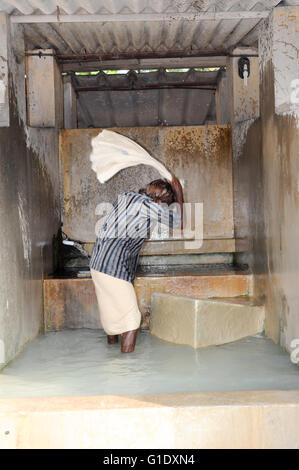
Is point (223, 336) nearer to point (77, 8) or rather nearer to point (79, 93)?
point (77, 8)

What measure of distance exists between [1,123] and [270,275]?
10.4 feet

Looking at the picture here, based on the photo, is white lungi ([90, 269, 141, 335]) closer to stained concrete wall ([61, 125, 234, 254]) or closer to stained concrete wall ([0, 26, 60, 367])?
stained concrete wall ([0, 26, 60, 367])

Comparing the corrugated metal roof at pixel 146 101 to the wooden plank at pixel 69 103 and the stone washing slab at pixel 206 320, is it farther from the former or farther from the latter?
the stone washing slab at pixel 206 320

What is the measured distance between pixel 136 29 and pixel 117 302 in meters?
3.42

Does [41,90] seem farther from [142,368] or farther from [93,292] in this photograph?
[142,368]

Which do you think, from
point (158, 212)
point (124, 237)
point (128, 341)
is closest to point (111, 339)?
point (128, 341)

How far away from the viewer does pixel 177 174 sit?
764 centimetres

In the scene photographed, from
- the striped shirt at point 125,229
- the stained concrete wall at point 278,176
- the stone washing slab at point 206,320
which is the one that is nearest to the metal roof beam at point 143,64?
the stained concrete wall at point 278,176

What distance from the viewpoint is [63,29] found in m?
6.12

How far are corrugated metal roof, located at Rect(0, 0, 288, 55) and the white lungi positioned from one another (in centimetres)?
272

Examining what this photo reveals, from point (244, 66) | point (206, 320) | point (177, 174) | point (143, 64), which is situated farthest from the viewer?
point (143, 64)

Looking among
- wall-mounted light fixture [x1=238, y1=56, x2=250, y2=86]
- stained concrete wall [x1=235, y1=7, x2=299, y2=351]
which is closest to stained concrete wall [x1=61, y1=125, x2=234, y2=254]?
wall-mounted light fixture [x1=238, y1=56, x2=250, y2=86]

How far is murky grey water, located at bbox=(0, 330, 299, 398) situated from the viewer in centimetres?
399

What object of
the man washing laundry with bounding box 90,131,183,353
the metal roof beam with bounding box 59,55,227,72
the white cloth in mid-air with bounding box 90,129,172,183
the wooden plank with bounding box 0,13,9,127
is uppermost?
the metal roof beam with bounding box 59,55,227,72
